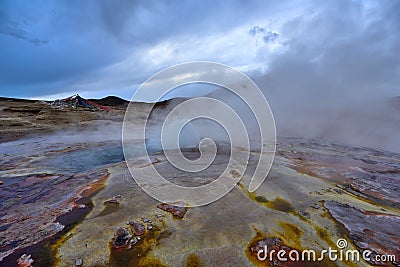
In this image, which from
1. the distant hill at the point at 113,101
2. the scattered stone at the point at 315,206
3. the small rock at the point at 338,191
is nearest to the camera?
the scattered stone at the point at 315,206

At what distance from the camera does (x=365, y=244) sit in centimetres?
185

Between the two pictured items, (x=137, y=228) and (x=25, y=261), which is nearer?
(x=25, y=261)

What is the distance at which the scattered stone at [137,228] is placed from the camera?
1.96 meters

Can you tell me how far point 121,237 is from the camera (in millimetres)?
1878

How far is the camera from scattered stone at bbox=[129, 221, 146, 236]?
6.42ft

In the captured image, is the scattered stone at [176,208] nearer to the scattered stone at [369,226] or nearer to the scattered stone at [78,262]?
the scattered stone at [78,262]

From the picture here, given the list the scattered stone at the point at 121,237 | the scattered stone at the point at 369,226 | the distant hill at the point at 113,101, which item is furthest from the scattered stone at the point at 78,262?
the distant hill at the point at 113,101

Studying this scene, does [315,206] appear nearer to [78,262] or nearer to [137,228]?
[137,228]

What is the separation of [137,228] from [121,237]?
0.53ft

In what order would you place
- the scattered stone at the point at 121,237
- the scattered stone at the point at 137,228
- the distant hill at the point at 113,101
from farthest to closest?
the distant hill at the point at 113,101 → the scattered stone at the point at 137,228 → the scattered stone at the point at 121,237

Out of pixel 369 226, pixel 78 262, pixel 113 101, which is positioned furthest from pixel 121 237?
pixel 113 101

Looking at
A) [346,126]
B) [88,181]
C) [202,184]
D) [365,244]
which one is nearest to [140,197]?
[202,184]

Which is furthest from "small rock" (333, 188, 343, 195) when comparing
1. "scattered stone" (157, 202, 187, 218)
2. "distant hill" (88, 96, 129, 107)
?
"distant hill" (88, 96, 129, 107)

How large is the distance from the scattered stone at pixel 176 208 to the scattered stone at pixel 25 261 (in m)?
1.09
